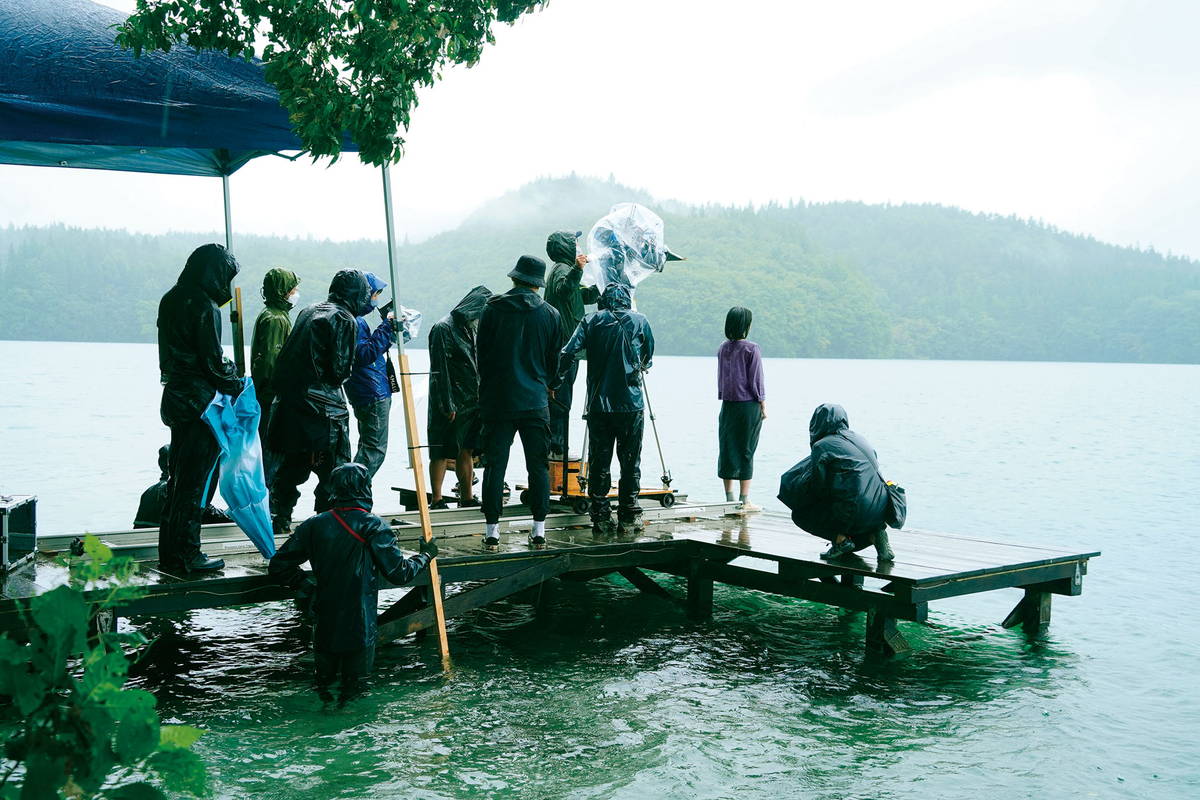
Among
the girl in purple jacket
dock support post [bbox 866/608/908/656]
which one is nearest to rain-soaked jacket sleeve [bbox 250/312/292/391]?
the girl in purple jacket

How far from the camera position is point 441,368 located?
27.9ft

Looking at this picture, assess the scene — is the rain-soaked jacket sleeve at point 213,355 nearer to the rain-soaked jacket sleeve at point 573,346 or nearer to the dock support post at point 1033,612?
the rain-soaked jacket sleeve at point 573,346

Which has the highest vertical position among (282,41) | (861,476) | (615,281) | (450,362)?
(282,41)

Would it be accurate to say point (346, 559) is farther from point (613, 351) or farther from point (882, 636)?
point (882, 636)

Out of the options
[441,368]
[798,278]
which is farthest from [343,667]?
[798,278]

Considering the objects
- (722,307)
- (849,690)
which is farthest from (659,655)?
(722,307)

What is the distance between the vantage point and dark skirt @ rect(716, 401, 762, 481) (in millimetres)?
9844

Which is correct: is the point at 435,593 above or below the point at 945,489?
above

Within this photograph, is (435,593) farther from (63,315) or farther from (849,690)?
(63,315)

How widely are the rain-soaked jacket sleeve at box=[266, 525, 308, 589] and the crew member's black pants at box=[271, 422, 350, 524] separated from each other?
54 centimetres

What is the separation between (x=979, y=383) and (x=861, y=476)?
83.8m

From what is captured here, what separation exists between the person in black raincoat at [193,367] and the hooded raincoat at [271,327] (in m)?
1.43

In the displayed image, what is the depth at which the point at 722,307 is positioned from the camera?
8012 centimetres

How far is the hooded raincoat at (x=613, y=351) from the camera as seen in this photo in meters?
7.91
